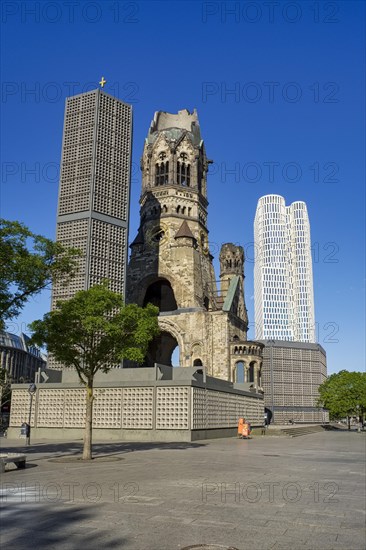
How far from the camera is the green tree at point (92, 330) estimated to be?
66.0ft

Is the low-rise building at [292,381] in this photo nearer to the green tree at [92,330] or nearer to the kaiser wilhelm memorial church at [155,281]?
the kaiser wilhelm memorial church at [155,281]

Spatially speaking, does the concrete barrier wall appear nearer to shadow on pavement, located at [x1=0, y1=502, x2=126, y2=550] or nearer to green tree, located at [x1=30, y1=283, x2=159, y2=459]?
green tree, located at [x1=30, y1=283, x2=159, y2=459]

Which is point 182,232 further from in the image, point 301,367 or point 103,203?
point 301,367

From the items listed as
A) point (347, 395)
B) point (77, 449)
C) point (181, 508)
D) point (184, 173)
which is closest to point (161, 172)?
point (184, 173)

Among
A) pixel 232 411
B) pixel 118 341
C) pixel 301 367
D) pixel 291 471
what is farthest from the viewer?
pixel 301 367

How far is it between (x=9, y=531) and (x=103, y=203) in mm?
42299

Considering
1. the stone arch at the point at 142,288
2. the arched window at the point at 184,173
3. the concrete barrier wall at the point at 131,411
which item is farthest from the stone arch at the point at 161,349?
the concrete barrier wall at the point at 131,411

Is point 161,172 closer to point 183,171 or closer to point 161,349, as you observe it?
point 183,171

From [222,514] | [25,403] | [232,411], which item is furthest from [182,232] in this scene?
[222,514]

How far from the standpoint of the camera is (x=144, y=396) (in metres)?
33.0

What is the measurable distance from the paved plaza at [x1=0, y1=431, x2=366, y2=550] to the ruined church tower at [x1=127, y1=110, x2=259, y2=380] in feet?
144

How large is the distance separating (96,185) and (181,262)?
62.6 ft

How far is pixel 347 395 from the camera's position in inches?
2842

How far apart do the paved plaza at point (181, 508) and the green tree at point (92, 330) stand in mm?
5589
